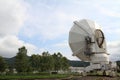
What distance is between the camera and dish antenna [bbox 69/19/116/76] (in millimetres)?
49062

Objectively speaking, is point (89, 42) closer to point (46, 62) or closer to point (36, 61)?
→ point (46, 62)

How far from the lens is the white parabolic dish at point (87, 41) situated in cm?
4915

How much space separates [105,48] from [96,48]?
1.99 meters

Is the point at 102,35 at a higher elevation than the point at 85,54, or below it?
higher

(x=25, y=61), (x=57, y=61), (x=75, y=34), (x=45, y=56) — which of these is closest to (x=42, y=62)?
(x=45, y=56)

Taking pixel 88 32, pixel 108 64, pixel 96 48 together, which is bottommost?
pixel 108 64

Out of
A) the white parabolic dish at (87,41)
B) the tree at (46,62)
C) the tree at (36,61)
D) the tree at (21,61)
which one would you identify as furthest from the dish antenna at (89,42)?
the tree at (36,61)

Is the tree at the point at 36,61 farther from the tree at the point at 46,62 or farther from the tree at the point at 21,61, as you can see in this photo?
the tree at the point at 21,61

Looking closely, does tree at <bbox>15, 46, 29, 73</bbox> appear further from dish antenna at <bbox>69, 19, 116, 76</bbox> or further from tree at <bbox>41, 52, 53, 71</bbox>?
dish antenna at <bbox>69, 19, 116, 76</bbox>

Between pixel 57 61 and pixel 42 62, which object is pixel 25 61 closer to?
pixel 42 62

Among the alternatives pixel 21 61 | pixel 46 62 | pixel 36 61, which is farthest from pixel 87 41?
pixel 36 61

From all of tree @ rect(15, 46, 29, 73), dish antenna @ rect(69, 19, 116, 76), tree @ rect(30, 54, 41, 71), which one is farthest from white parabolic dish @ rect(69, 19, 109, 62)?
tree @ rect(30, 54, 41, 71)

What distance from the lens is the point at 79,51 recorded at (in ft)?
168

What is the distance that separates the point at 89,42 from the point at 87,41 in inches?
19.6
